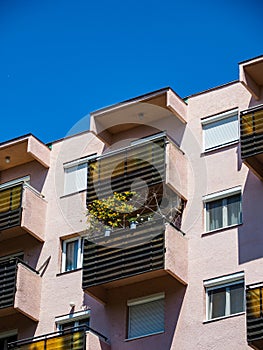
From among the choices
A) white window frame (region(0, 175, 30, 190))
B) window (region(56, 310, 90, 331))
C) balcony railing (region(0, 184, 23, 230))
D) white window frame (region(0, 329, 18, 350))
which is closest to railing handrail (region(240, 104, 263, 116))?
window (region(56, 310, 90, 331))

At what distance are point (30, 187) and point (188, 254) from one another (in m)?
6.94

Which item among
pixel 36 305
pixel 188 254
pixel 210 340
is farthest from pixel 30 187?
pixel 210 340

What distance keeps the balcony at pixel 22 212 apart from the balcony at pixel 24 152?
159 centimetres

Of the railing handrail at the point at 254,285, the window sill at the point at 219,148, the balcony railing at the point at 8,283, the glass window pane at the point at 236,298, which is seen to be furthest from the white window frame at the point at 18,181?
the railing handrail at the point at 254,285

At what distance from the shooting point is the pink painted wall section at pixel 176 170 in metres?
37.8

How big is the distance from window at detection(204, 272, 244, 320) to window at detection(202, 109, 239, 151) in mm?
4935

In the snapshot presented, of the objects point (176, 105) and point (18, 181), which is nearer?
point (176, 105)

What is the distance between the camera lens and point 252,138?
120ft

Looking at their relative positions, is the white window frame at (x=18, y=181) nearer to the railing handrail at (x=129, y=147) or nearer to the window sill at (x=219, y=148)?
the railing handrail at (x=129, y=147)

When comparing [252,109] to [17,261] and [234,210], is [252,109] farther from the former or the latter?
[17,261]

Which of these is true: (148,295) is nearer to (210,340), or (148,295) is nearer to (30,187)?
(210,340)

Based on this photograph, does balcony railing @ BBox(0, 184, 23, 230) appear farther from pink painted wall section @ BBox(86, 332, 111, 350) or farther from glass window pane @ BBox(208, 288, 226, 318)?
glass window pane @ BBox(208, 288, 226, 318)

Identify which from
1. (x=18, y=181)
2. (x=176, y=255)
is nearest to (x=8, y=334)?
(x=18, y=181)

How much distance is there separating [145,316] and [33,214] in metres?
6.11
